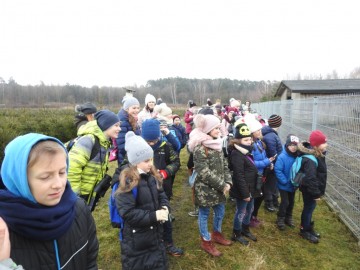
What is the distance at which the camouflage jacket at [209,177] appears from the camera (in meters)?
3.27

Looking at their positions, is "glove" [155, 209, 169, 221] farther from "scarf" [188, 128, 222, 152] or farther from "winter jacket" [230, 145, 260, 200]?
"winter jacket" [230, 145, 260, 200]

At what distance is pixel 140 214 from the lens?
7.78 ft

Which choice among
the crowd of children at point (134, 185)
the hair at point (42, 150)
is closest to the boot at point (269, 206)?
the crowd of children at point (134, 185)

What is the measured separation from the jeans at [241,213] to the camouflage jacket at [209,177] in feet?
1.25

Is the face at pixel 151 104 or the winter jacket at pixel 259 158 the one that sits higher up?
the face at pixel 151 104

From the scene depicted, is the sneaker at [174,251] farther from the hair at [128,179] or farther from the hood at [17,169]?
the hood at [17,169]

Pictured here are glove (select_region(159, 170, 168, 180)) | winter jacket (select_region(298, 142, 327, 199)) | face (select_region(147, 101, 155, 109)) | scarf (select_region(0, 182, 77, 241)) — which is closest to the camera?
scarf (select_region(0, 182, 77, 241))

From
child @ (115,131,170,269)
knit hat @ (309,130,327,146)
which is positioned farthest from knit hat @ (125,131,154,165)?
knit hat @ (309,130,327,146)

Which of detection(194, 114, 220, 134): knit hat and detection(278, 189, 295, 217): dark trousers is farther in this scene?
detection(278, 189, 295, 217): dark trousers

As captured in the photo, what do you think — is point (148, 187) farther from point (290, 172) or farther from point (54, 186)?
point (290, 172)

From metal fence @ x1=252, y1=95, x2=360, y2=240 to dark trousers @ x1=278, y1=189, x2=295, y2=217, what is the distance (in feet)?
3.20

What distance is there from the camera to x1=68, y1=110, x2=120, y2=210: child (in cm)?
254

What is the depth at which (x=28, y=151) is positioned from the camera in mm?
1213

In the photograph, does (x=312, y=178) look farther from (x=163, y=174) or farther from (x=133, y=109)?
(x=133, y=109)
